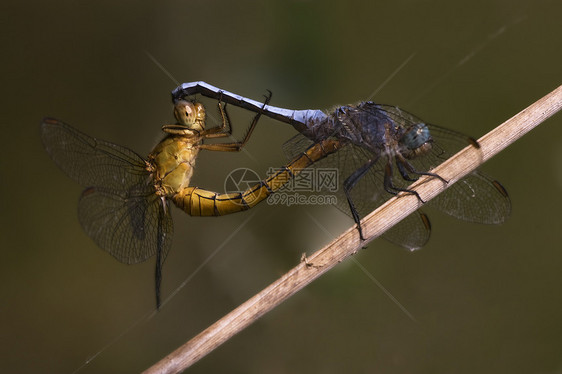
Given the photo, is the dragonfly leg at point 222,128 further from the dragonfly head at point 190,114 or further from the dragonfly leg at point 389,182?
the dragonfly leg at point 389,182

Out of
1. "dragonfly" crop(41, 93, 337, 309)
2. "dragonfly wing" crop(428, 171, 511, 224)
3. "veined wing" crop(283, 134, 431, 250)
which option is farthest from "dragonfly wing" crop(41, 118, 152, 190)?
"dragonfly wing" crop(428, 171, 511, 224)

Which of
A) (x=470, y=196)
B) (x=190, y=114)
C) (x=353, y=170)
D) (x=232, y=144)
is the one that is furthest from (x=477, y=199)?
(x=190, y=114)

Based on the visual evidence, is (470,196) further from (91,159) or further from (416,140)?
(91,159)

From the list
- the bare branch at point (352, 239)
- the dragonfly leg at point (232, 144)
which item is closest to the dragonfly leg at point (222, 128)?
the dragonfly leg at point (232, 144)

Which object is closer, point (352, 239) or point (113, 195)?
point (352, 239)

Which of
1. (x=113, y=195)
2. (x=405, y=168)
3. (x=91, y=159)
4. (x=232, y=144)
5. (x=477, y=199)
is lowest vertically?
(x=477, y=199)
